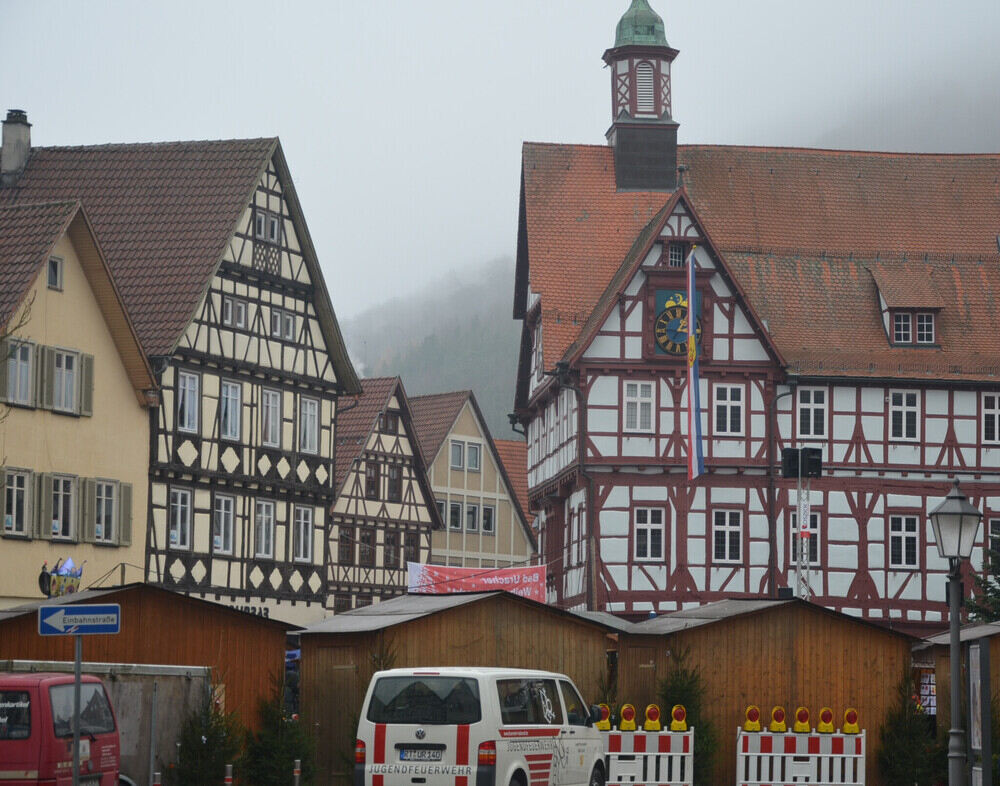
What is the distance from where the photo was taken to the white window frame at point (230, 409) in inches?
1883

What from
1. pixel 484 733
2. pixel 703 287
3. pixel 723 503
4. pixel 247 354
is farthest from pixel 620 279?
pixel 484 733

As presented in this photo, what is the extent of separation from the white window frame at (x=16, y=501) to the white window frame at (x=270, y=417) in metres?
9.28

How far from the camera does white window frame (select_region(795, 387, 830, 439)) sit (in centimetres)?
5312

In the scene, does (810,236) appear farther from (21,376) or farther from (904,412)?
(21,376)

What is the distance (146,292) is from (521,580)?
12062 millimetres

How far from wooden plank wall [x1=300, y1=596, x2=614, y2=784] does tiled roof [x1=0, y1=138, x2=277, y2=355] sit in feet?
60.6

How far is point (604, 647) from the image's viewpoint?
1172 inches

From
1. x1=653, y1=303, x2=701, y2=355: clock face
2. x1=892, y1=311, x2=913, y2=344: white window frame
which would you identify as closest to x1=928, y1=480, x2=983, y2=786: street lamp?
x1=653, y1=303, x2=701, y2=355: clock face

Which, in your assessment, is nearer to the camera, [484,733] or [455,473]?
[484,733]

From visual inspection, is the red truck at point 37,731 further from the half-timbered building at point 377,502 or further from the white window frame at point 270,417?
the half-timbered building at point 377,502

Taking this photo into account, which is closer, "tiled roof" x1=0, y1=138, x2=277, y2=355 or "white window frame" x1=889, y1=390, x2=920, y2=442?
"tiled roof" x1=0, y1=138, x2=277, y2=355

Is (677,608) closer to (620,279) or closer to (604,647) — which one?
(620,279)

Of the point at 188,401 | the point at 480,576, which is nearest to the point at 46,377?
the point at 188,401

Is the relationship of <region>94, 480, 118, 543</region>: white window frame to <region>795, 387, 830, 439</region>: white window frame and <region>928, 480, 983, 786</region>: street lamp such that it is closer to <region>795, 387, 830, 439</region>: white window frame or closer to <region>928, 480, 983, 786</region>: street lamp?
<region>795, 387, 830, 439</region>: white window frame
